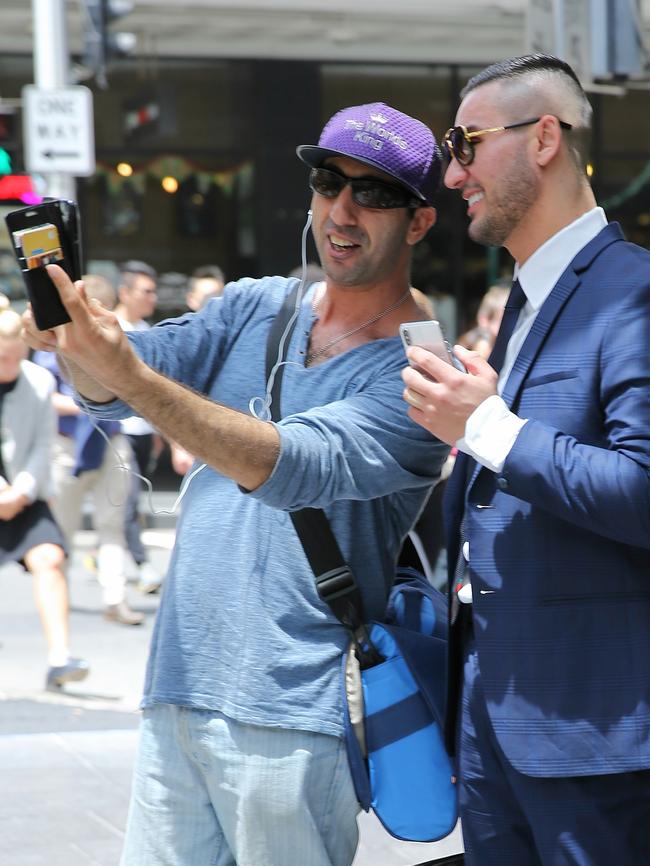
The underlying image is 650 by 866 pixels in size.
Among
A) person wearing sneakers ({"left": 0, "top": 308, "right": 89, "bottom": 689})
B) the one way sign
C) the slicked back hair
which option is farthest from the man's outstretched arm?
the one way sign

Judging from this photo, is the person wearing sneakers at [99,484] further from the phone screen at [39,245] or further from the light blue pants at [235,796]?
the phone screen at [39,245]

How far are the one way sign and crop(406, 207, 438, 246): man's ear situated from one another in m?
7.97

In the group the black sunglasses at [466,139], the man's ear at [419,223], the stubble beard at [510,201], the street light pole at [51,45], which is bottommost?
the street light pole at [51,45]

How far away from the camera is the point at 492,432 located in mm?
2291

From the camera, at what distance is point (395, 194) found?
271 cm

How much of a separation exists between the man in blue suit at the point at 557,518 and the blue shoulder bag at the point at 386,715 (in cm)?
14

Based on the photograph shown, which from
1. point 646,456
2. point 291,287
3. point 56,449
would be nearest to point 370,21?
point 56,449

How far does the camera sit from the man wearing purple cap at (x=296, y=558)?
2568 mm

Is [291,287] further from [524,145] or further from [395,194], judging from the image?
[524,145]

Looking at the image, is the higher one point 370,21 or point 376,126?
point 376,126

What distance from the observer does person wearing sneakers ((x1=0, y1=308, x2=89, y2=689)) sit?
6.75 meters

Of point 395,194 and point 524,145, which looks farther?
point 395,194

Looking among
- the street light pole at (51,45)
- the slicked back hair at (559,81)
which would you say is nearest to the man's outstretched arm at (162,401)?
the slicked back hair at (559,81)

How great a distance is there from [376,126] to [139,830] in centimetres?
144
